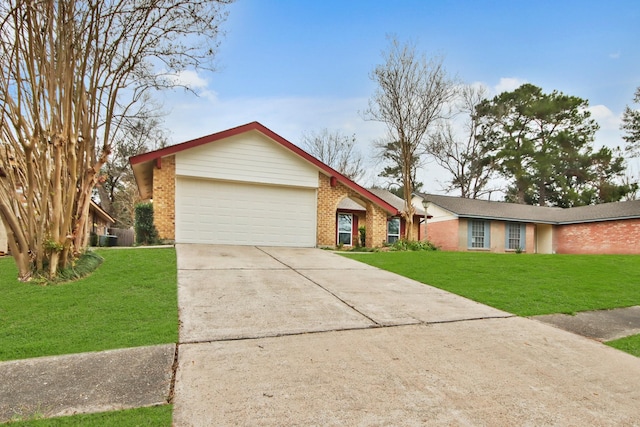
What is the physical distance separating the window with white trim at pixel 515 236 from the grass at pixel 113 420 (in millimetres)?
22884

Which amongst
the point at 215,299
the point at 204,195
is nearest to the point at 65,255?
the point at 215,299

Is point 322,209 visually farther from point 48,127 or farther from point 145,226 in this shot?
point 48,127

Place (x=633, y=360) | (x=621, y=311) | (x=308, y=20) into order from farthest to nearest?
(x=308, y=20) → (x=621, y=311) → (x=633, y=360)

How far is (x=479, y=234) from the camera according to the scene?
20.9m

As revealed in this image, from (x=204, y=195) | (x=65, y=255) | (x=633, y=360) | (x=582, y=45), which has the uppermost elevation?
(x=582, y=45)

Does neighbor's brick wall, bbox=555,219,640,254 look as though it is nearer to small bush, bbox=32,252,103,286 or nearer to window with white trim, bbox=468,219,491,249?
window with white trim, bbox=468,219,491,249

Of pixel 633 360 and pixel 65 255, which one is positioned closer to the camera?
pixel 633 360

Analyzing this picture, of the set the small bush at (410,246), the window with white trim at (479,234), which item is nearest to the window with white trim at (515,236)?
the window with white trim at (479,234)

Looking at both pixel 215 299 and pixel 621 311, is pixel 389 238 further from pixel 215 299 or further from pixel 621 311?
pixel 215 299

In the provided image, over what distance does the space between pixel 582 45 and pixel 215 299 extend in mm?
14283

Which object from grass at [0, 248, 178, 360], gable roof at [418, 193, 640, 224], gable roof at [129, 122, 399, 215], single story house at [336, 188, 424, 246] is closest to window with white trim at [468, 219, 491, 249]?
gable roof at [418, 193, 640, 224]

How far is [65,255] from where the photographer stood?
604cm

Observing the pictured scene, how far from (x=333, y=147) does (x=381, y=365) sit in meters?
28.4

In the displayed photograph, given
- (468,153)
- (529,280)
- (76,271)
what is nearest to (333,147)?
(468,153)
